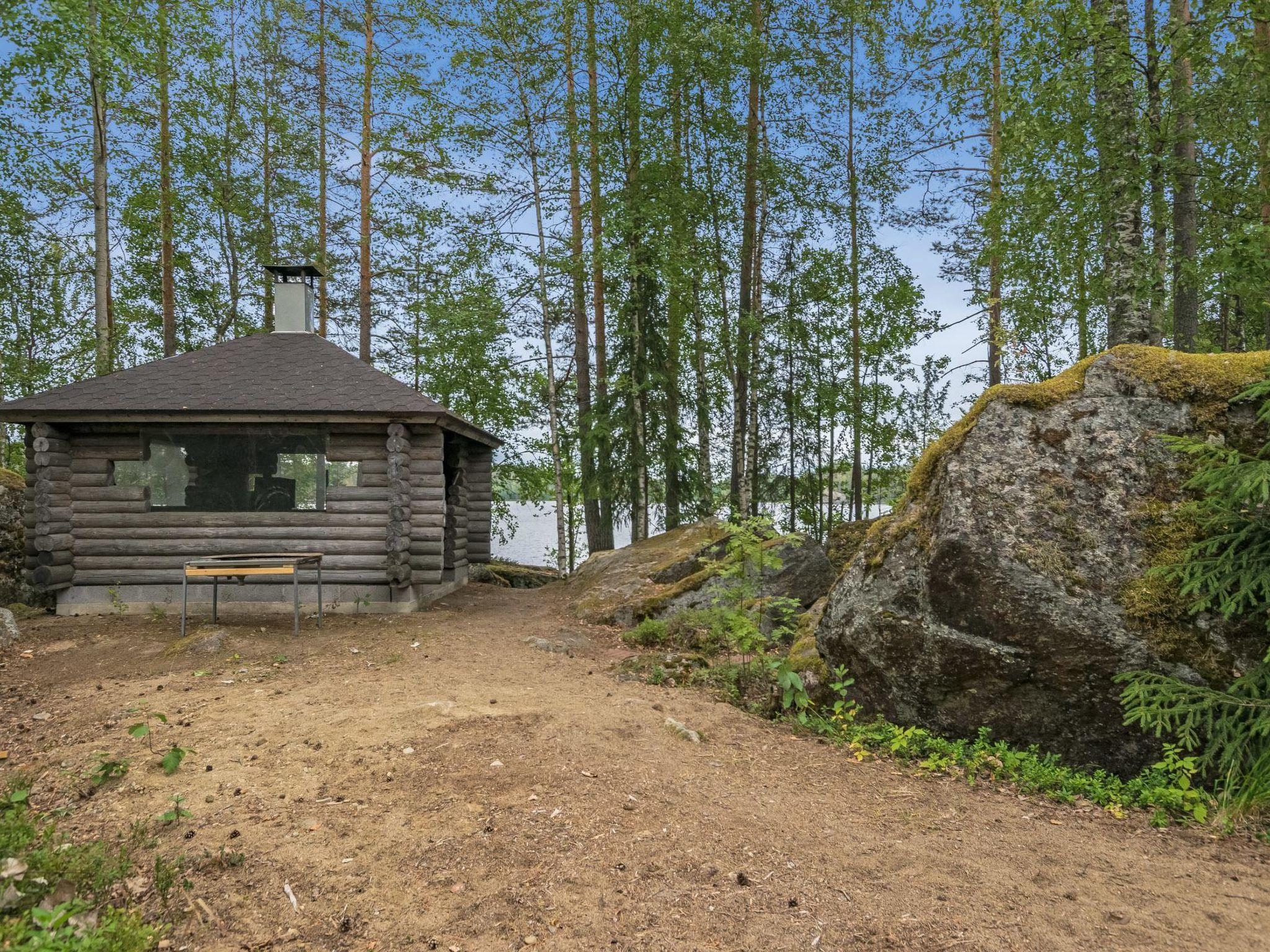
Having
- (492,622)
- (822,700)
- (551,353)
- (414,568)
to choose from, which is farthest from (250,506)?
(822,700)

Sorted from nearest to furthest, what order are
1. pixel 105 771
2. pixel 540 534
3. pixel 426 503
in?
pixel 105 771
pixel 426 503
pixel 540 534

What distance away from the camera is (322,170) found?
54.0 feet

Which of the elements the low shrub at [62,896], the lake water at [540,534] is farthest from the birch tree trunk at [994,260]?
the low shrub at [62,896]

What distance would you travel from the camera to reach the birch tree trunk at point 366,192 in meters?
15.3

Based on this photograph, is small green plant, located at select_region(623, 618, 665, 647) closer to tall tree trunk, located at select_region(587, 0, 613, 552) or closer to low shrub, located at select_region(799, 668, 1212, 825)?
low shrub, located at select_region(799, 668, 1212, 825)

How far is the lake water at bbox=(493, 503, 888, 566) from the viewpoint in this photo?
1877 cm

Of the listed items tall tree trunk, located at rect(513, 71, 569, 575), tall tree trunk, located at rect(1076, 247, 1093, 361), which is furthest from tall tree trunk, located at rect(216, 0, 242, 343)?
tall tree trunk, located at rect(1076, 247, 1093, 361)

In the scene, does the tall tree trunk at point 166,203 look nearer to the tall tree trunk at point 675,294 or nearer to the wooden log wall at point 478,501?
the wooden log wall at point 478,501

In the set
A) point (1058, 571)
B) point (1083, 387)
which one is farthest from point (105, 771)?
point (1083, 387)

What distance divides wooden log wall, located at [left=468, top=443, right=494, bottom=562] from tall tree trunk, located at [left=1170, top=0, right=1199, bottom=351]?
11.3 metres

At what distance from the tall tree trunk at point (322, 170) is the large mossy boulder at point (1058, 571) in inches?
563

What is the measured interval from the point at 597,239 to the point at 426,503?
640cm

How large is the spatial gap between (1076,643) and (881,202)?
13972 millimetres

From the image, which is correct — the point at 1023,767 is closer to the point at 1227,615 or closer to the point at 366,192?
the point at 1227,615
